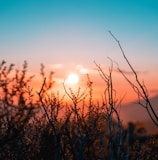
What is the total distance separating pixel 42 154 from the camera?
12.9 metres

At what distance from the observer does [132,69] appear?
4.88m

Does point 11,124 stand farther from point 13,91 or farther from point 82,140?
point 82,140

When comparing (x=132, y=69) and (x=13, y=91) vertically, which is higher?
(x=13, y=91)

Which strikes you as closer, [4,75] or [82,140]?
[4,75]

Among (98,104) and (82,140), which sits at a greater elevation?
(98,104)

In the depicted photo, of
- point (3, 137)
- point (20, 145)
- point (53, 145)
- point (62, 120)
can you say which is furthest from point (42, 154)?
point (3, 137)

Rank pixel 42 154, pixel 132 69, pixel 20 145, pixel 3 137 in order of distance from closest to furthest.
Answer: pixel 132 69, pixel 3 137, pixel 20 145, pixel 42 154

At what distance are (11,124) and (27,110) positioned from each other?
0.42 meters

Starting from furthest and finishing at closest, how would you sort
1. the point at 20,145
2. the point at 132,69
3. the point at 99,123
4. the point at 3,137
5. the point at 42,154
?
the point at 99,123 < the point at 42,154 < the point at 20,145 < the point at 3,137 < the point at 132,69

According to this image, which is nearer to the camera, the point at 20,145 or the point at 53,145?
the point at 20,145

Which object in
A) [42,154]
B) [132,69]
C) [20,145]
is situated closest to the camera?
[132,69]

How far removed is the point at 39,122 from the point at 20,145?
6.31 ft

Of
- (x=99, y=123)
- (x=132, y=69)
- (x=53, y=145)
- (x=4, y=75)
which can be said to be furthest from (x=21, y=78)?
(x=99, y=123)

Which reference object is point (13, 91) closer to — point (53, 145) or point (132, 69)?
point (132, 69)
